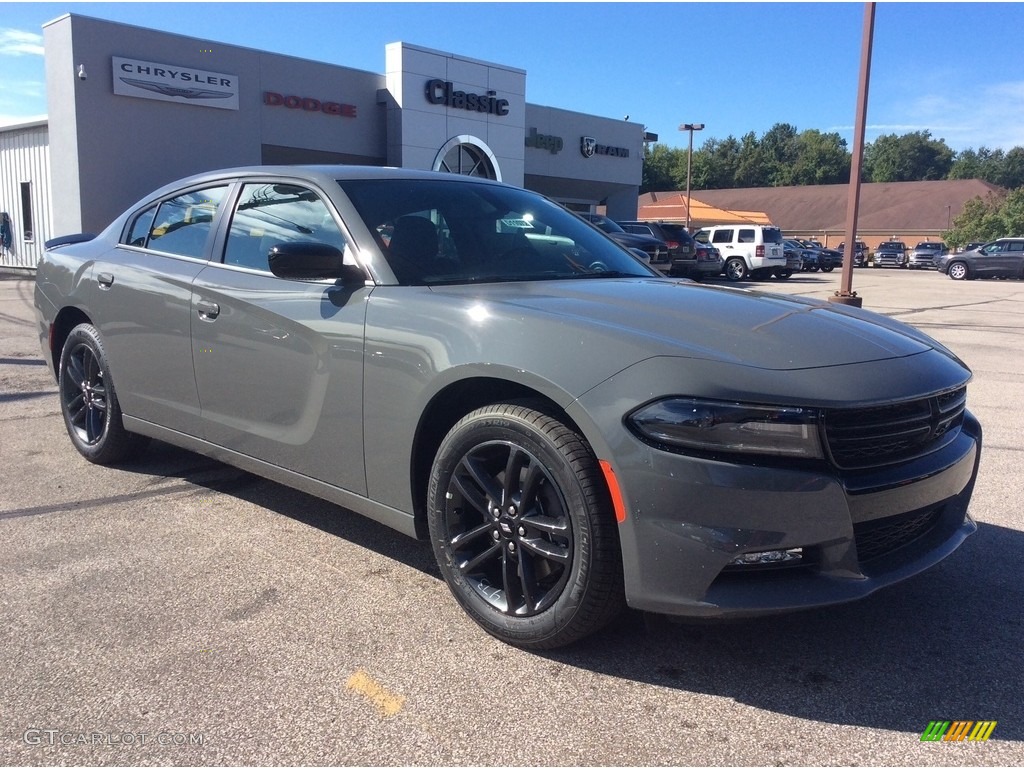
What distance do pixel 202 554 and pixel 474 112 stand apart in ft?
81.4

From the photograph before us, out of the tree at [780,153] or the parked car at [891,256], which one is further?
the tree at [780,153]

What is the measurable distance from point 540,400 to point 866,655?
1362 mm

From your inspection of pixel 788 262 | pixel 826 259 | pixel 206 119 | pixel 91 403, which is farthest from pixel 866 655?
pixel 826 259

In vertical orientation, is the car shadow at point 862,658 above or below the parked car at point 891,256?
below

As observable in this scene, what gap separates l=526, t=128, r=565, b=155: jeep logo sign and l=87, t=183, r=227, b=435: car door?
2797 cm

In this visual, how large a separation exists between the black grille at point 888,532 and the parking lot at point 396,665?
0.38m

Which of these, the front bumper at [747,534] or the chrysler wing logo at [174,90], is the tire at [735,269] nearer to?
the chrysler wing logo at [174,90]

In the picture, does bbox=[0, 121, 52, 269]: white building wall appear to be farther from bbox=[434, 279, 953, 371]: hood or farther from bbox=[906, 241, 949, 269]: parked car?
bbox=[906, 241, 949, 269]: parked car

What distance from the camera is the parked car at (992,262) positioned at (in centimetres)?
3497

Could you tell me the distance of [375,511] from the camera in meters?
3.32

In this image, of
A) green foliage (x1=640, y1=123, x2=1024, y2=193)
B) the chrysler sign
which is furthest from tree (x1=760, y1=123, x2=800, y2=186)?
the chrysler sign

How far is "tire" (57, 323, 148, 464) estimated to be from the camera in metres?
4.69

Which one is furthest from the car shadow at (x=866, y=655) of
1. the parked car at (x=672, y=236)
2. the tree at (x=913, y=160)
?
the tree at (x=913, y=160)

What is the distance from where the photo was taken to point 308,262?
325 centimetres
